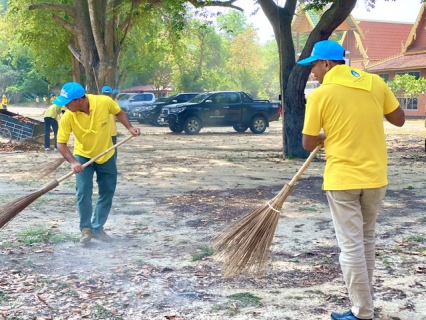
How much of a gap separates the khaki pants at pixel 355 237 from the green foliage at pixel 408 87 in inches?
1212

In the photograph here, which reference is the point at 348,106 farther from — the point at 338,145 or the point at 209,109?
the point at 209,109

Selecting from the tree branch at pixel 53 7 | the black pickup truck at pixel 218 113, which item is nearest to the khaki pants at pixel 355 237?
the tree branch at pixel 53 7

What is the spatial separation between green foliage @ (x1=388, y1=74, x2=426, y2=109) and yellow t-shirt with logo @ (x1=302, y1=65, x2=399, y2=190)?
101ft

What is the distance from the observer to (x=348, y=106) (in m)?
3.75

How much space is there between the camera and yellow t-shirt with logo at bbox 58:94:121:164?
6055 millimetres

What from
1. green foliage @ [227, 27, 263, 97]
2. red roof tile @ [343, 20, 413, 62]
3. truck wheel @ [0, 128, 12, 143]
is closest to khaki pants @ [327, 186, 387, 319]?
truck wheel @ [0, 128, 12, 143]

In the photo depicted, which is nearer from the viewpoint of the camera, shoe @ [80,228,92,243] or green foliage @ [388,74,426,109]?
shoe @ [80,228,92,243]

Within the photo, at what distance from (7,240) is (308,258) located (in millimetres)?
3257

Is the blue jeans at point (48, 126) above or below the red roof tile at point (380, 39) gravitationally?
below

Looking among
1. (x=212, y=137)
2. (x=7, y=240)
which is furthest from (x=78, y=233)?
(x=212, y=137)

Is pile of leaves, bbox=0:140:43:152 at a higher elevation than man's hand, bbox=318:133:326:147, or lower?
lower

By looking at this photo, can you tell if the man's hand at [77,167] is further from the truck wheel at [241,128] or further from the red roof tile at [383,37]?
the red roof tile at [383,37]

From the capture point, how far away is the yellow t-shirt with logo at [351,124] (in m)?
3.76

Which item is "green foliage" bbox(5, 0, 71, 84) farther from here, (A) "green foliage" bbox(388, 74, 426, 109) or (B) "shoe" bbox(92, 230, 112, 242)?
(A) "green foliage" bbox(388, 74, 426, 109)
